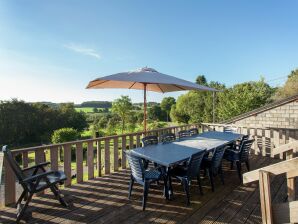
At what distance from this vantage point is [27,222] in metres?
2.79

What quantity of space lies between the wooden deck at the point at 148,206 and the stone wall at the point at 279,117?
6.33 m

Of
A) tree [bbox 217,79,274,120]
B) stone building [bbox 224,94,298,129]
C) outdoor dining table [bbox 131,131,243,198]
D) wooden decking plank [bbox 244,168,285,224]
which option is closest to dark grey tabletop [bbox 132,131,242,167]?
outdoor dining table [bbox 131,131,243,198]

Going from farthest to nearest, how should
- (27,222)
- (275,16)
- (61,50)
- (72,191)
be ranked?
1. (61,50)
2. (275,16)
3. (72,191)
4. (27,222)

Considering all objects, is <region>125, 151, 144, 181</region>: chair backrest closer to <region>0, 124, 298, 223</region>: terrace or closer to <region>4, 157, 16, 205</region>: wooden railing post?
<region>0, 124, 298, 223</region>: terrace

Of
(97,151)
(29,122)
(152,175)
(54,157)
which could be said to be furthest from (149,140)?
(29,122)

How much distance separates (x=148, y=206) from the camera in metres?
3.28

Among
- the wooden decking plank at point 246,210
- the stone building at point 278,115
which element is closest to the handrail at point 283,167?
the wooden decking plank at point 246,210

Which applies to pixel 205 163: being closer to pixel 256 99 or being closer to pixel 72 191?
pixel 72 191

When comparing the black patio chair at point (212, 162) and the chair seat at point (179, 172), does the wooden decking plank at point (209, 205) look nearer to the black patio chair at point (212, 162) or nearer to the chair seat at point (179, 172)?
the black patio chair at point (212, 162)

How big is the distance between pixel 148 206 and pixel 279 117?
9.36m

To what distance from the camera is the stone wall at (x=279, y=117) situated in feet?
31.8

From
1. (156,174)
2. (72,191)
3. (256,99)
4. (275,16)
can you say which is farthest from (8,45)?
(256,99)

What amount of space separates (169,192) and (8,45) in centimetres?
1310

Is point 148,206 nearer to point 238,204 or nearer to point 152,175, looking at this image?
point 152,175
